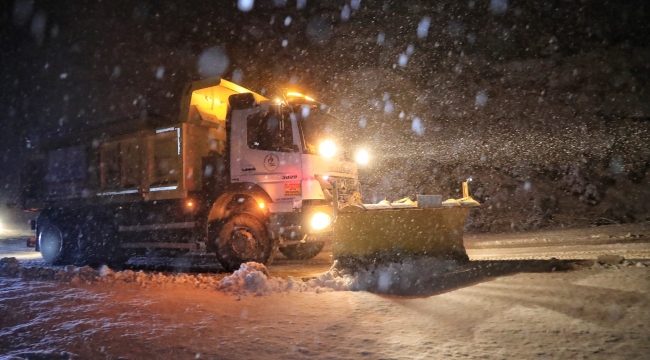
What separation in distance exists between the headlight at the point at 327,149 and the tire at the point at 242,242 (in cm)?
181

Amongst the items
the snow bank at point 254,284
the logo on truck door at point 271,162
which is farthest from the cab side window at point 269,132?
the snow bank at point 254,284

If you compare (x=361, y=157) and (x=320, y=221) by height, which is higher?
(x=361, y=157)

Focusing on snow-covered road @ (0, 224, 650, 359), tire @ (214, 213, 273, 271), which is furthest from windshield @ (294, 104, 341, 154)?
snow-covered road @ (0, 224, 650, 359)

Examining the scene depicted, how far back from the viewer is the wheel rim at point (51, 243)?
11.1m

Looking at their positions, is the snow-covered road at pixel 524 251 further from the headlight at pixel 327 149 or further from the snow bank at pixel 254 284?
the headlight at pixel 327 149

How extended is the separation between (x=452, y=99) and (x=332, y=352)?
2298 centimetres

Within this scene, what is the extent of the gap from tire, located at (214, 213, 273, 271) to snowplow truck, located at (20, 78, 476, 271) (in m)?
0.02

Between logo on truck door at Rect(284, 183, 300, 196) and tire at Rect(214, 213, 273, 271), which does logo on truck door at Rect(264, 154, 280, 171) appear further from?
tire at Rect(214, 213, 273, 271)

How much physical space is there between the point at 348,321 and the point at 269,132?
468 cm

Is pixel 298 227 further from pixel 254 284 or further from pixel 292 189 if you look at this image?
pixel 254 284

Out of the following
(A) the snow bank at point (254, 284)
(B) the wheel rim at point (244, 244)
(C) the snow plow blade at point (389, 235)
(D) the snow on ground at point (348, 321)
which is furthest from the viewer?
(B) the wheel rim at point (244, 244)

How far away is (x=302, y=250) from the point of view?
34.0 feet

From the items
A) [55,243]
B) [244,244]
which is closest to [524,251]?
[244,244]

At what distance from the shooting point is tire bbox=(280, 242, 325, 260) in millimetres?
10289
